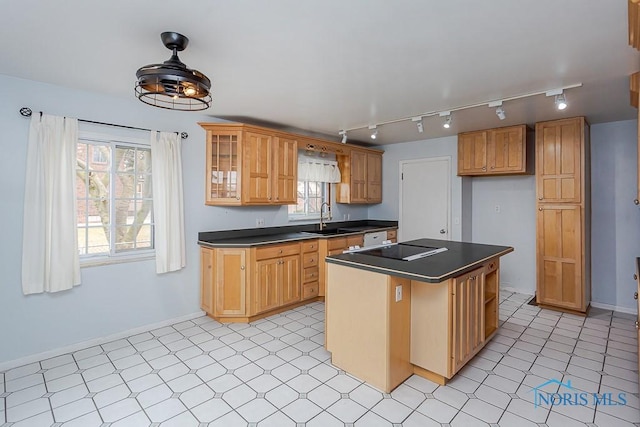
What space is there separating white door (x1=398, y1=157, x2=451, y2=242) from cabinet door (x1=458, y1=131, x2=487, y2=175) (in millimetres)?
340

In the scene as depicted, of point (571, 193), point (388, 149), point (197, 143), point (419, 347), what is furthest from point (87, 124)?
point (571, 193)

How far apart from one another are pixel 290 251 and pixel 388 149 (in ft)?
9.69

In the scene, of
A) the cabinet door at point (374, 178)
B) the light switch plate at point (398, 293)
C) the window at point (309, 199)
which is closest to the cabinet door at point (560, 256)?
the cabinet door at point (374, 178)

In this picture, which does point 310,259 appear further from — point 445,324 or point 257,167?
point 445,324

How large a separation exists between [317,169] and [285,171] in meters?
0.84

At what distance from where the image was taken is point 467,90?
3.05 meters

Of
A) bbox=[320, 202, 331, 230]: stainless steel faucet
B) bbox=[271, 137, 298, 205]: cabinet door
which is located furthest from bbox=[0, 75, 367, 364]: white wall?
bbox=[320, 202, 331, 230]: stainless steel faucet

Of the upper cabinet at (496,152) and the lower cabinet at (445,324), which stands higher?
the upper cabinet at (496,152)

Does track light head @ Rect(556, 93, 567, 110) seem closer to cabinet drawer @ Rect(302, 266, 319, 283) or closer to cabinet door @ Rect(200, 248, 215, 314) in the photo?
cabinet drawer @ Rect(302, 266, 319, 283)

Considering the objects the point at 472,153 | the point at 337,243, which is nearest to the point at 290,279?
the point at 337,243

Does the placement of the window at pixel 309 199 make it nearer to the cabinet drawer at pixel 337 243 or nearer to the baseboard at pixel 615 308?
the cabinet drawer at pixel 337 243

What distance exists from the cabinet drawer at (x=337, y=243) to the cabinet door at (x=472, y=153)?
199 cm

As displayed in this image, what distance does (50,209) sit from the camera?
286 cm

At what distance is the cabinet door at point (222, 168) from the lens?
389 centimetres
